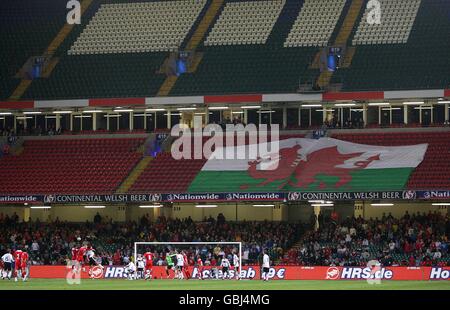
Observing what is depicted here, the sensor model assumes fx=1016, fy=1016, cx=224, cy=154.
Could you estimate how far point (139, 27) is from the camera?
63.7 meters

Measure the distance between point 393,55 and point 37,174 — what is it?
70.5ft

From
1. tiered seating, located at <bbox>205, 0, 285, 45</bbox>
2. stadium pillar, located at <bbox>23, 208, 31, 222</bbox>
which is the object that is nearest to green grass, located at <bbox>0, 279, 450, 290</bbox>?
stadium pillar, located at <bbox>23, 208, 31, 222</bbox>

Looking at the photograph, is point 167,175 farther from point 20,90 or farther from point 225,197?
point 20,90

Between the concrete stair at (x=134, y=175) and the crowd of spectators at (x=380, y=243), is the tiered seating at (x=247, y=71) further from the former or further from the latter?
the crowd of spectators at (x=380, y=243)

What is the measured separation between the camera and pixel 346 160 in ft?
179

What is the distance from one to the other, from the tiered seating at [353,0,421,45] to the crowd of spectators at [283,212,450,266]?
37.8 feet

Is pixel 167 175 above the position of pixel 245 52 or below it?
below

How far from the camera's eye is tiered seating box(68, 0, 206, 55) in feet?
206

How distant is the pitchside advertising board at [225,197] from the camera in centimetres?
4991

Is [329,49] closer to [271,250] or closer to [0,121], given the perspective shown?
[271,250]

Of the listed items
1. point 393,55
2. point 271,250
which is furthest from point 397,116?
point 271,250

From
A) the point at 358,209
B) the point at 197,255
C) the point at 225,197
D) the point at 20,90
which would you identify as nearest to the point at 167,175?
the point at 225,197

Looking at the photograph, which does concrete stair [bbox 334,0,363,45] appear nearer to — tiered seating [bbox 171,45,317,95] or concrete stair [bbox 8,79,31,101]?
tiered seating [bbox 171,45,317,95]

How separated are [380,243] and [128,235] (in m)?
13.8
